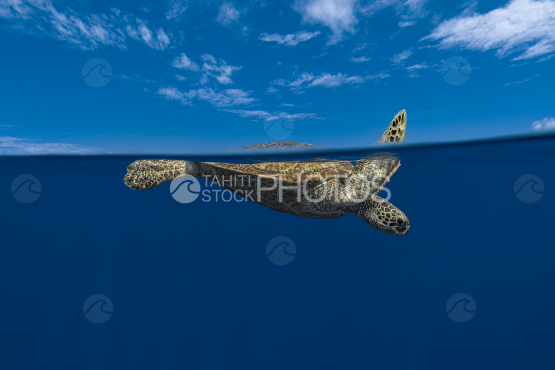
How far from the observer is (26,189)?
12.6 m

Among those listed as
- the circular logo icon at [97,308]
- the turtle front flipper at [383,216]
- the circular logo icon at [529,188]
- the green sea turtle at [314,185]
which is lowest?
the circular logo icon at [97,308]

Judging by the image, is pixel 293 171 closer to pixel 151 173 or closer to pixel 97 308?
pixel 151 173

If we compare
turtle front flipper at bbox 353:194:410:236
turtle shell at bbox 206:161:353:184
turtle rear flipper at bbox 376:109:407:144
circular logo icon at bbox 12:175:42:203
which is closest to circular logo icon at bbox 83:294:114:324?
circular logo icon at bbox 12:175:42:203

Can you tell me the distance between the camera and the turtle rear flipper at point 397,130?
5.21 m

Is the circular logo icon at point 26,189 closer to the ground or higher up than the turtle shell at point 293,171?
closer to the ground

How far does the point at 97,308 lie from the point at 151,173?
287 inches

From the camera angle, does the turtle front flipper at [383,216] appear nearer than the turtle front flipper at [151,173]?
Yes

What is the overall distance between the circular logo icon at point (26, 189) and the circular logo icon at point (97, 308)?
6986 mm

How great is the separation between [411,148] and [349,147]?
1.81m

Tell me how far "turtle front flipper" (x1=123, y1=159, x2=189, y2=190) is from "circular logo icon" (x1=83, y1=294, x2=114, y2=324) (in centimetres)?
665

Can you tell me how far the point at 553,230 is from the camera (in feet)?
41.5

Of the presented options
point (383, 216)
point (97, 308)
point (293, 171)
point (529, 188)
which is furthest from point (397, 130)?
point (529, 188)

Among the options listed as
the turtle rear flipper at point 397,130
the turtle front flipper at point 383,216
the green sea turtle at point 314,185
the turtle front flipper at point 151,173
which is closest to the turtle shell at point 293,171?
the green sea turtle at point 314,185

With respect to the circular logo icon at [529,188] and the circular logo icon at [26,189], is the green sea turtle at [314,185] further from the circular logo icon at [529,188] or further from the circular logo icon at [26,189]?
the circular logo icon at [26,189]
